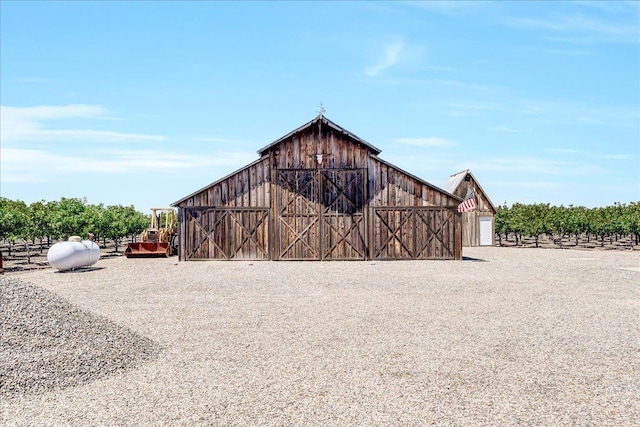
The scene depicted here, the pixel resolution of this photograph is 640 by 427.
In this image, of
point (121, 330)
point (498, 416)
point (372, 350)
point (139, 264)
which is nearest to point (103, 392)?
point (121, 330)

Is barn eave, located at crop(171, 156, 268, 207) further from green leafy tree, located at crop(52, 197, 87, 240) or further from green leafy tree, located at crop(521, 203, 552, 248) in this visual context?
green leafy tree, located at crop(521, 203, 552, 248)

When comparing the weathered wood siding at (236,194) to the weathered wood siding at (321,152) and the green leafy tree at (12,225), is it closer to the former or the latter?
the weathered wood siding at (321,152)

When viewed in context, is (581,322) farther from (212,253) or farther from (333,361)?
(212,253)

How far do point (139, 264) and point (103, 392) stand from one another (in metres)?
23.9

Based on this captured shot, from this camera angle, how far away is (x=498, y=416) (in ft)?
24.8

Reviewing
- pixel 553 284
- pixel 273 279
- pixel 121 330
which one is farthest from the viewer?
pixel 273 279

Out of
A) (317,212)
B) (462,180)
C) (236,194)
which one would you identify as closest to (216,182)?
(236,194)

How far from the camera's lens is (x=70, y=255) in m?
27.7

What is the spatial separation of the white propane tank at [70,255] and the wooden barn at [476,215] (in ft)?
115

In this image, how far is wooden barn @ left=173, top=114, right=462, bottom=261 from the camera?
3359 centimetres

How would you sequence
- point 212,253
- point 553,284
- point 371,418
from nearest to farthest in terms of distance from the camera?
1. point 371,418
2. point 553,284
3. point 212,253

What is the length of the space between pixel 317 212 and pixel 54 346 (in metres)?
23.7

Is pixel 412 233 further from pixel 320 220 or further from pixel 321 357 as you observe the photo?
pixel 321 357

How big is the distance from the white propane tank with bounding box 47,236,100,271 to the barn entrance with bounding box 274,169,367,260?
35.4 feet
